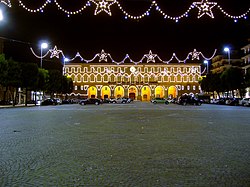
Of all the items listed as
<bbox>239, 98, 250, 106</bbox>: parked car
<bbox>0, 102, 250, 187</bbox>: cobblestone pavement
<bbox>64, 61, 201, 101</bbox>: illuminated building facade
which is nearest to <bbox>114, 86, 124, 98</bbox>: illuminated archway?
<bbox>64, 61, 201, 101</bbox>: illuminated building facade

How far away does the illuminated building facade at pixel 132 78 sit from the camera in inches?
5231

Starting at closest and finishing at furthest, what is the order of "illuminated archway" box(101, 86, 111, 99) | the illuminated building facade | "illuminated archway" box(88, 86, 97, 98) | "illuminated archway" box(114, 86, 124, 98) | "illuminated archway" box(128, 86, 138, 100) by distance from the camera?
"illuminated archway" box(128, 86, 138, 100) → the illuminated building facade → "illuminated archway" box(114, 86, 124, 98) → "illuminated archway" box(101, 86, 111, 99) → "illuminated archway" box(88, 86, 97, 98)

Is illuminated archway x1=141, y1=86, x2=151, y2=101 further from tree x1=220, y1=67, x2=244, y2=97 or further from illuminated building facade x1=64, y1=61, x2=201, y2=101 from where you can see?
tree x1=220, y1=67, x2=244, y2=97

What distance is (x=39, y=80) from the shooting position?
65688 millimetres

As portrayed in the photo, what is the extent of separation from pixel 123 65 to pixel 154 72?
40.9 feet

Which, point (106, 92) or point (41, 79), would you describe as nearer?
point (41, 79)

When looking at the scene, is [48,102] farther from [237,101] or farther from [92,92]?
[92,92]

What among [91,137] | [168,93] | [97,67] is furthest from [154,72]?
[91,137]

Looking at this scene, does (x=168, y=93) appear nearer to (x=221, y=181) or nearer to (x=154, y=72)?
(x=154, y=72)

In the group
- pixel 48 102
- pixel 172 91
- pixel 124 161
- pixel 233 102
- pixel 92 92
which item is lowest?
pixel 124 161

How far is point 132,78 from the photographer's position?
13388 centimetres

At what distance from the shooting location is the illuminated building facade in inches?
5231

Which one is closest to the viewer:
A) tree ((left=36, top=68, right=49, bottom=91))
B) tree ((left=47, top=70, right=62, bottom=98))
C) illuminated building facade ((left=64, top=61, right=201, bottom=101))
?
tree ((left=36, top=68, right=49, bottom=91))

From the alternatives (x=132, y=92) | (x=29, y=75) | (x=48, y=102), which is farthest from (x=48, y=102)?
(x=132, y=92)
